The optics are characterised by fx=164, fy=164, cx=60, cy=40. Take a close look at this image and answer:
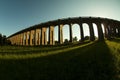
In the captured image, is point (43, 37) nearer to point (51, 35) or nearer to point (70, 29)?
point (51, 35)

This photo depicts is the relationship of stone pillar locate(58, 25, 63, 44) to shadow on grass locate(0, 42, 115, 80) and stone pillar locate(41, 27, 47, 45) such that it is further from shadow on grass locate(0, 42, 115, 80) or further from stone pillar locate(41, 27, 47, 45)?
shadow on grass locate(0, 42, 115, 80)

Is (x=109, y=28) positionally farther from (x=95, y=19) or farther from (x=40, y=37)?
(x=40, y=37)

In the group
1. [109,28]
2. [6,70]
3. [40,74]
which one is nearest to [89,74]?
[40,74]

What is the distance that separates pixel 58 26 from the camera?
50.7m

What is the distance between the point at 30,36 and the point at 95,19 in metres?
30.6

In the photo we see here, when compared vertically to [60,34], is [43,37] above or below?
below

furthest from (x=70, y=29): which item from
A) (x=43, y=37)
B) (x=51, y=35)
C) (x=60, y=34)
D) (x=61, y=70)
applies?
(x=61, y=70)

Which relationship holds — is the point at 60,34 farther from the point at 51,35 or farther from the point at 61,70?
the point at 61,70

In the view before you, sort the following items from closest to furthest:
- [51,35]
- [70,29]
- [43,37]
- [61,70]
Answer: [61,70] → [70,29] → [51,35] → [43,37]

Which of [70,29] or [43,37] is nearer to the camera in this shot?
[70,29]

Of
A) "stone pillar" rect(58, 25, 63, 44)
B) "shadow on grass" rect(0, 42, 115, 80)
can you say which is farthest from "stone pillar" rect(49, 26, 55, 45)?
"shadow on grass" rect(0, 42, 115, 80)

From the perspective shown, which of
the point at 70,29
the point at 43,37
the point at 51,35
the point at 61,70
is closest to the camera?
the point at 61,70

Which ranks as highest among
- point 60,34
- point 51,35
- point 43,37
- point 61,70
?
point 51,35

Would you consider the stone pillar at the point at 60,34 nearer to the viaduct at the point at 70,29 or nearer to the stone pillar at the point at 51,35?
the viaduct at the point at 70,29
